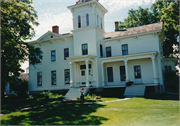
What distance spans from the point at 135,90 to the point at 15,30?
13.4 m

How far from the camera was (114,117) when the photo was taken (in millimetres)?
8680

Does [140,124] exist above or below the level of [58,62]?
below

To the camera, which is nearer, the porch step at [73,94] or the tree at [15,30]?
the tree at [15,30]

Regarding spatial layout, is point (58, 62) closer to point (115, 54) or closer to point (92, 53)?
point (92, 53)

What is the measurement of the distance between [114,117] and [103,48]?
50.4ft

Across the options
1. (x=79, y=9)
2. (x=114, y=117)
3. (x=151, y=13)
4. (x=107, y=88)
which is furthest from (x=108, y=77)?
(x=151, y=13)

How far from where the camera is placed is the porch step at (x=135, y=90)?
58.6ft

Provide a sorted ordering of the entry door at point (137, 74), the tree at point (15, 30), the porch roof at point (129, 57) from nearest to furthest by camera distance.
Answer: the tree at point (15, 30), the porch roof at point (129, 57), the entry door at point (137, 74)

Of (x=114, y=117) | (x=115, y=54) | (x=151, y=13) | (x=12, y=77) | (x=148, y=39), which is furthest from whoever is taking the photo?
(x=151, y=13)

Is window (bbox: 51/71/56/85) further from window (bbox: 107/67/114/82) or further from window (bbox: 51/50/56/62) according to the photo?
window (bbox: 107/67/114/82)

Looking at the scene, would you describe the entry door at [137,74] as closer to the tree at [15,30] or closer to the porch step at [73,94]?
the porch step at [73,94]

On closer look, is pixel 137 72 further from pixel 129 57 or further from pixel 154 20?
pixel 154 20

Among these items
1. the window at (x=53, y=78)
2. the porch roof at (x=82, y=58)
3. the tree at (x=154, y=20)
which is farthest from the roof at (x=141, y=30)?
the window at (x=53, y=78)

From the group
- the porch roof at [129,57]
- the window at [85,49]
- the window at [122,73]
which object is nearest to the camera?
the porch roof at [129,57]
